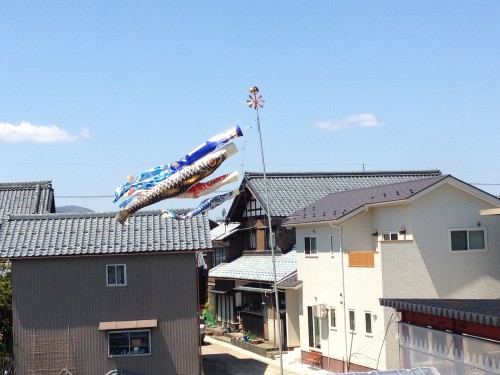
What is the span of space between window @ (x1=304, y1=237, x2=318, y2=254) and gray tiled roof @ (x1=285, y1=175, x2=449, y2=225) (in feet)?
2.52

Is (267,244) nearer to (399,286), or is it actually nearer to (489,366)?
(399,286)

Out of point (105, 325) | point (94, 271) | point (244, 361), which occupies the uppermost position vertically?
point (94, 271)

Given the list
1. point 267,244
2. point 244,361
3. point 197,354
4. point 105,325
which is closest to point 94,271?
point 105,325

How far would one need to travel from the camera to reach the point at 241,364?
3089 centimetres

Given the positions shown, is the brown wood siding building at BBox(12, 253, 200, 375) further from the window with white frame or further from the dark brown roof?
the dark brown roof

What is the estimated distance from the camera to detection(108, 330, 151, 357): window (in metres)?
26.4

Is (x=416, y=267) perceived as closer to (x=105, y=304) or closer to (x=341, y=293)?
(x=341, y=293)

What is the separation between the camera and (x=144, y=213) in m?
28.6

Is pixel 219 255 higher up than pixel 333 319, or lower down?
higher up

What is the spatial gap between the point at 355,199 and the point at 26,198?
60.6 feet

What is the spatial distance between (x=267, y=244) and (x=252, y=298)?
9.12 ft

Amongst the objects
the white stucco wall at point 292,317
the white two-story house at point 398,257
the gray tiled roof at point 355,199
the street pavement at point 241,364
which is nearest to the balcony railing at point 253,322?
the street pavement at point 241,364

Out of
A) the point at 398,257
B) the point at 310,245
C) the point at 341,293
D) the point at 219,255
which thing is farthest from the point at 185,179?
the point at 219,255

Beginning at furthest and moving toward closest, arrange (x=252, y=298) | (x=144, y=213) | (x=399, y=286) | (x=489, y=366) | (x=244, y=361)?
(x=252, y=298) < (x=244, y=361) < (x=144, y=213) < (x=399, y=286) < (x=489, y=366)
